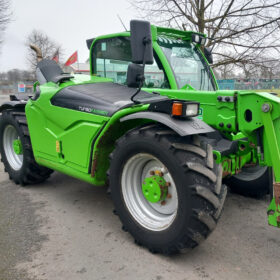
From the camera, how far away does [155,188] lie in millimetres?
2773

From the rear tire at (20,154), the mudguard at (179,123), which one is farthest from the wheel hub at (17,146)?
the mudguard at (179,123)

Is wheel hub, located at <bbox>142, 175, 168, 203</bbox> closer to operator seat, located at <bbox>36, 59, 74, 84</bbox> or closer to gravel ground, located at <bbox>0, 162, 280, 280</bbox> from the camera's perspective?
gravel ground, located at <bbox>0, 162, 280, 280</bbox>

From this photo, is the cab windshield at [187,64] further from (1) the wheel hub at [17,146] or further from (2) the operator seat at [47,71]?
(1) the wheel hub at [17,146]

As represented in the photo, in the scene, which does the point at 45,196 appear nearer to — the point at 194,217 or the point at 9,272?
the point at 9,272

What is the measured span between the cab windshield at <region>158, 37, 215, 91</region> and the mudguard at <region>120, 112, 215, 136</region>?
3.27 ft

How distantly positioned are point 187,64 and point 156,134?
1.61 metres

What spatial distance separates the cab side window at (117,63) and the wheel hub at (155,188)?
4.06 feet

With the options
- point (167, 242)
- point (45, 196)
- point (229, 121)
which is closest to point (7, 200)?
point (45, 196)

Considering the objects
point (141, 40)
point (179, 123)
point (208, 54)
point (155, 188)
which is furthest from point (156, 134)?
point (208, 54)

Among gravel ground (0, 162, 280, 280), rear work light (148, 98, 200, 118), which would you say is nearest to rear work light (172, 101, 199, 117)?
rear work light (148, 98, 200, 118)

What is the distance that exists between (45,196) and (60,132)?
1.11m

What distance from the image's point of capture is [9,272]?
8.14 ft

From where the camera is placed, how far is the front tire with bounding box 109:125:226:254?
93.0 inches

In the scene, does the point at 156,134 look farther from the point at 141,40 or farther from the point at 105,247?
the point at 105,247
